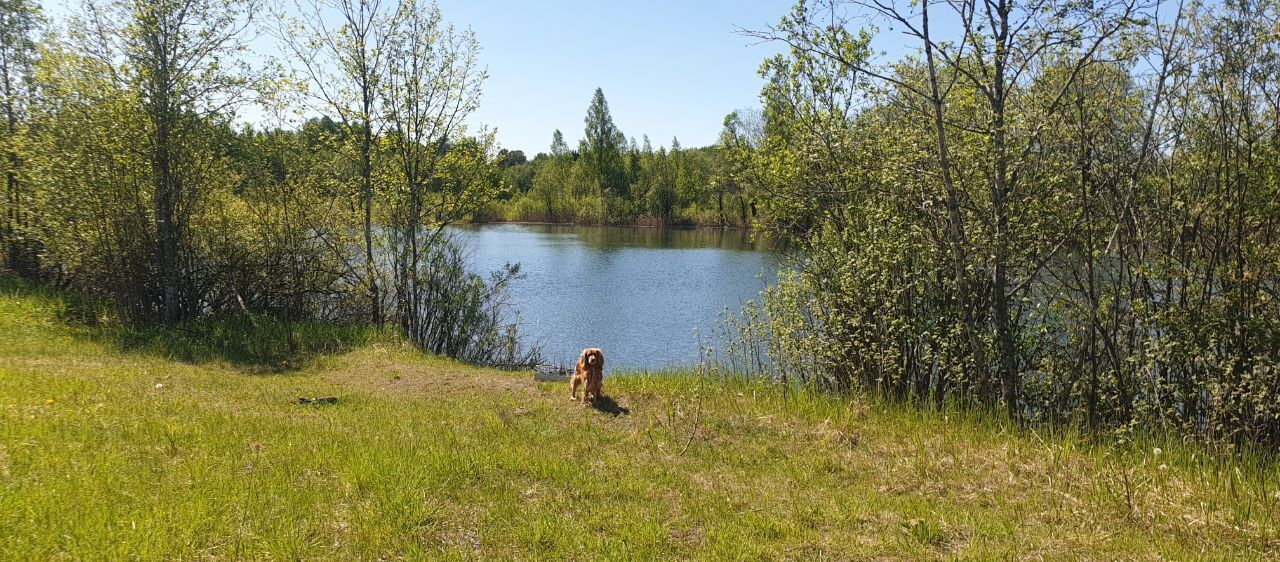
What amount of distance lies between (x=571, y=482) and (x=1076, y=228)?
5.61 meters

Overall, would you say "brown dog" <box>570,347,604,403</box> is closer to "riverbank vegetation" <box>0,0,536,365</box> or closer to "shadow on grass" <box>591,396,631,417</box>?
"shadow on grass" <box>591,396,631,417</box>

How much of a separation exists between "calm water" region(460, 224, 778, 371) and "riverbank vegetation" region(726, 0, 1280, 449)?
3708 millimetres

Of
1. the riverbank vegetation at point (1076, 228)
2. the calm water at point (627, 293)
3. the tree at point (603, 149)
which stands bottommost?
the calm water at point (627, 293)

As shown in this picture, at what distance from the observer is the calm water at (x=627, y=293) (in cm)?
1652

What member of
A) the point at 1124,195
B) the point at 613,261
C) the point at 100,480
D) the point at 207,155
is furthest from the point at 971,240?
the point at 613,261

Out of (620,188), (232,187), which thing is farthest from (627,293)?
(620,188)

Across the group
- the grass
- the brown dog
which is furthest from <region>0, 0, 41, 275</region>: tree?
the brown dog

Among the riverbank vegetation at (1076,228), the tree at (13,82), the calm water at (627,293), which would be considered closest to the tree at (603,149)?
the calm water at (627,293)

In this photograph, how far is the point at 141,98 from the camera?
1190 cm

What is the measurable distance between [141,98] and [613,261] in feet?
79.9

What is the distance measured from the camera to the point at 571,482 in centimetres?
539

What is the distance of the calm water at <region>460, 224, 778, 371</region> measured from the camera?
16516mm

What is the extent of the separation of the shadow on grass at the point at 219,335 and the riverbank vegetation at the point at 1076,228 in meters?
8.59

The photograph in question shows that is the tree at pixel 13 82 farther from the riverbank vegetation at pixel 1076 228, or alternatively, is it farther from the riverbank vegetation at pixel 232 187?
the riverbank vegetation at pixel 1076 228
